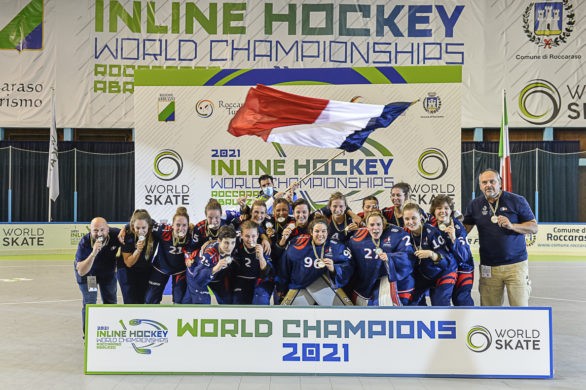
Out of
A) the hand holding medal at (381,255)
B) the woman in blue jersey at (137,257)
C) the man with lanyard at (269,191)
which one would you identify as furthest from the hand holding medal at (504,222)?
the woman in blue jersey at (137,257)

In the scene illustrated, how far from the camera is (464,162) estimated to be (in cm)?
2186

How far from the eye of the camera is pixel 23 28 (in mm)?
21594

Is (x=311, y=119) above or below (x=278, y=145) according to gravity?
above

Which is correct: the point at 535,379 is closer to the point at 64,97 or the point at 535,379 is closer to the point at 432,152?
the point at 432,152

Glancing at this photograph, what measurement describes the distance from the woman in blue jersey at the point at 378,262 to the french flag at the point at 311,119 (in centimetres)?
225

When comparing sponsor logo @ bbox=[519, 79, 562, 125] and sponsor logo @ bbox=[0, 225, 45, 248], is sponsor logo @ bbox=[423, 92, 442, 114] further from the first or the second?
sponsor logo @ bbox=[0, 225, 45, 248]

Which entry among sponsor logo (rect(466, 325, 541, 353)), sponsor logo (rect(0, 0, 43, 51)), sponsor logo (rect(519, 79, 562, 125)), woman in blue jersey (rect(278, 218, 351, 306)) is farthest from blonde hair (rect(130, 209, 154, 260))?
sponsor logo (rect(519, 79, 562, 125))

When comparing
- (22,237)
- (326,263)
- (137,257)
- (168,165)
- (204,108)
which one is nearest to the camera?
(326,263)

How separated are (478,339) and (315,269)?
1870 mm

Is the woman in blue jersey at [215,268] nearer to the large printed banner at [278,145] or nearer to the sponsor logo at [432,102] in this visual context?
the large printed banner at [278,145]

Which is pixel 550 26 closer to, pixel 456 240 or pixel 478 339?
pixel 456 240

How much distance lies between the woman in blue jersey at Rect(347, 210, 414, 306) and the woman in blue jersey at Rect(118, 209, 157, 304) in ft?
7.38

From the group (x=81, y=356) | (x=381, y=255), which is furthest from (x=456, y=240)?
(x=81, y=356)

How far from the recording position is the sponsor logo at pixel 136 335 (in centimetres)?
579
